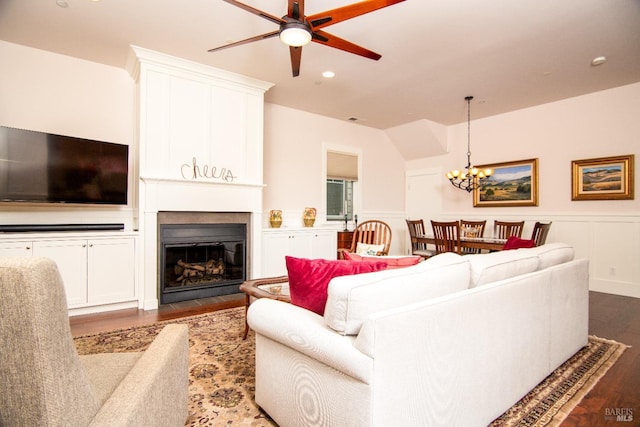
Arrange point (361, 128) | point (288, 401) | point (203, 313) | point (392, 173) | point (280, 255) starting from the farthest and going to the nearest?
point (392, 173) → point (361, 128) → point (280, 255) → point (203, 313) → point (288, 401)

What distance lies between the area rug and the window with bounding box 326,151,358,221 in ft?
11.9

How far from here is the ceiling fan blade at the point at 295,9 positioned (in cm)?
215

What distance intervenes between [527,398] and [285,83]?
165 inches

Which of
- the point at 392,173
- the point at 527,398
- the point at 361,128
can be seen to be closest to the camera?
the point at 527,398

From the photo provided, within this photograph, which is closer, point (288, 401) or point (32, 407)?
point (32, 407)

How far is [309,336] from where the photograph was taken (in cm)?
127

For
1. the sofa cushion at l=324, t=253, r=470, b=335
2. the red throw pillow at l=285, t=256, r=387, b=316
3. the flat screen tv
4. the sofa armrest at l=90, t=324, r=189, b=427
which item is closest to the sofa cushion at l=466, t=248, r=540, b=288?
the sofa cushion at l=324, t=253, r=470, b=335

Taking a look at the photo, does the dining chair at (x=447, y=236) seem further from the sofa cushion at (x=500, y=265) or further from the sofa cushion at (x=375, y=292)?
the sofa cushion at (x=375, y=292)

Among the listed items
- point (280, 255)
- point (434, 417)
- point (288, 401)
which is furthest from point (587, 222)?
point (288, 401)

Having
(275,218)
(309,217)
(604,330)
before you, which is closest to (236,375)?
(275,218)

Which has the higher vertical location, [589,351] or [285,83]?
[285,83]

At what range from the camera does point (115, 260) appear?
11.3 feet

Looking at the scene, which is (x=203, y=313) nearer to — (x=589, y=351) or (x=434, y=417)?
(x=434, y=417)

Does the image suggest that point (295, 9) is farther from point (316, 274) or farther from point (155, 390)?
point (155, 390)
